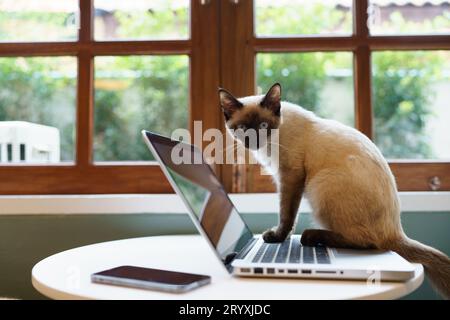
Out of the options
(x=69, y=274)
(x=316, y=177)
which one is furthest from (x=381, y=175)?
Result: (x=69, y=274)

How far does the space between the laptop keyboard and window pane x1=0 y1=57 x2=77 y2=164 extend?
1002 mm

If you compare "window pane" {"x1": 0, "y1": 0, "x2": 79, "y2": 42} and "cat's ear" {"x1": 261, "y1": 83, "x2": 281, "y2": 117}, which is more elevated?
"window pane" {"x1": 0, "y1": 0, "x2": 79, "y2": 42}

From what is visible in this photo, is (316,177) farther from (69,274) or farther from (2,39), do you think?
(2,39)

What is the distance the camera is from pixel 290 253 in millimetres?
930

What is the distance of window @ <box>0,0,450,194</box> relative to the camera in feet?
5.11

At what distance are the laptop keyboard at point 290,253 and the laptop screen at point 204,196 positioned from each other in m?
0.06

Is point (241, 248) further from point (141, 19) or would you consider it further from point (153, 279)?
point (141, 19)

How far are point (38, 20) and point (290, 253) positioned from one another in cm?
143

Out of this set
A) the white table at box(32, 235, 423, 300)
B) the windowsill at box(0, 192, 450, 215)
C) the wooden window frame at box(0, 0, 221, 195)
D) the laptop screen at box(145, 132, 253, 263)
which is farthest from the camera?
the wooden window frame at box(0, 0, 221, 195)

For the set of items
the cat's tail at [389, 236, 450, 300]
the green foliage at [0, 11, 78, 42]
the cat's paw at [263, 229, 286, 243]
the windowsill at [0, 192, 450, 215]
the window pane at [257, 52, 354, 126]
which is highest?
the green foliage at [0, 11, 78, 42]

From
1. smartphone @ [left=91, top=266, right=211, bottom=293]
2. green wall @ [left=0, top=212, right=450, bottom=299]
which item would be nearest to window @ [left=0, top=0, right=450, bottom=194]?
green wall @ [left=0, top=212, right=450, bottom=299]

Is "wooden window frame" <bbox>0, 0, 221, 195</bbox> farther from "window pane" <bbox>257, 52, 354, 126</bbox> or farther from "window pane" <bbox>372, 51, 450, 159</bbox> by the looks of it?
"window pane" <bbox>372, 51, 450, 159</bbox>
